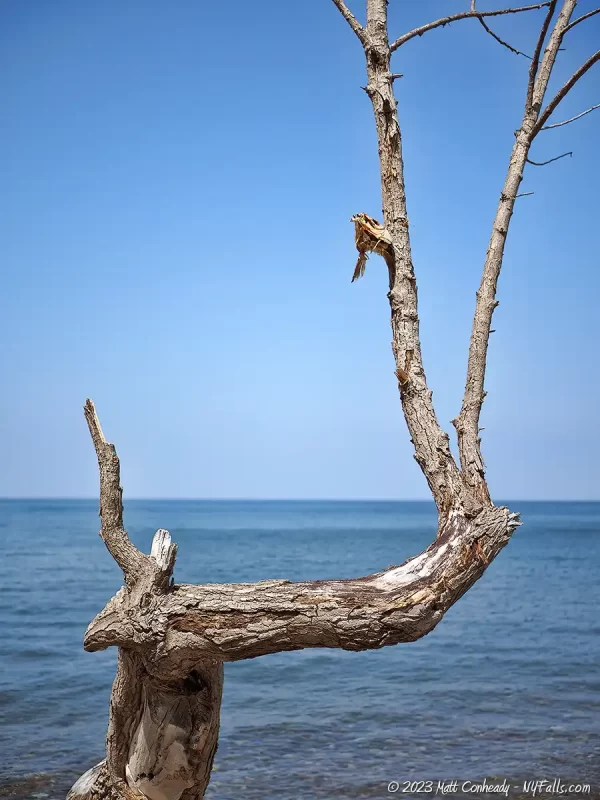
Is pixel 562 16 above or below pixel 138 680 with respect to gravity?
above

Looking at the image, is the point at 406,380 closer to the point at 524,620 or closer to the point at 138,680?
the point at 138,680

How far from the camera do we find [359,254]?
4047 mm

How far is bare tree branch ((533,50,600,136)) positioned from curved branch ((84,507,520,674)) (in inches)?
88.6

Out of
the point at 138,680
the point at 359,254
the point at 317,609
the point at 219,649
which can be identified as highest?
the point at 359,254

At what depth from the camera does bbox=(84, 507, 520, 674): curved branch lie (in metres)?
3.40

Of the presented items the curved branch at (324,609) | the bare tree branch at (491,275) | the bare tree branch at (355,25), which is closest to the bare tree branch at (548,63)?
the bare tree branch at (491,275)

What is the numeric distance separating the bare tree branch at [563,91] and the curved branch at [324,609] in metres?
2.25

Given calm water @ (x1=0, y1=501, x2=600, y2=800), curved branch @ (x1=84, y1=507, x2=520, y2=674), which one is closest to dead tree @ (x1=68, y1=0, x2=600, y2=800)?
curved branch @ (x1=84, y1=507, x2=520, y2=674)

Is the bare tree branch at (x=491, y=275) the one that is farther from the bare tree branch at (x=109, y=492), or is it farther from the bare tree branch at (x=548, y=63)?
the bare tree branch at (x=109, y=492)

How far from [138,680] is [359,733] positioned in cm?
578

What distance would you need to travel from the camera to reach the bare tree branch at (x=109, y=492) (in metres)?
4.11

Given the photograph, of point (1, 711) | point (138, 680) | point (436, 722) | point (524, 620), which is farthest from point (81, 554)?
point (138, 680)

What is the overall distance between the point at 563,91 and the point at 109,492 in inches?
132

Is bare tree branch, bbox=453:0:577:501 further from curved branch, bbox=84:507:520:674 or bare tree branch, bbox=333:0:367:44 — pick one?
bare tree branch, bbox=333:0:367:44
